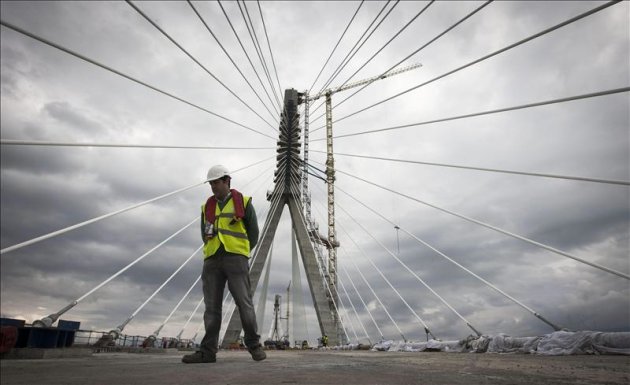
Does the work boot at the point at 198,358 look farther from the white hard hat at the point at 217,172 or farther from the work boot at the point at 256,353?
the white hard hat at the point at 217,172

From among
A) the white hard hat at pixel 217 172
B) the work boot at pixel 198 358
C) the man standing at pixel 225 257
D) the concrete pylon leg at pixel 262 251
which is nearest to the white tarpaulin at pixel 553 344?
the man standing at pixel 225 257

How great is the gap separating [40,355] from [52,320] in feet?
4.40

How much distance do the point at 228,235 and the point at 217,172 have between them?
722mm

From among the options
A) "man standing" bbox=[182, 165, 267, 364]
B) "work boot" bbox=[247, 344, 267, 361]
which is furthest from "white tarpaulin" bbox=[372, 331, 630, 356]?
"man standing" bbox=[182, 165, 267, 364]

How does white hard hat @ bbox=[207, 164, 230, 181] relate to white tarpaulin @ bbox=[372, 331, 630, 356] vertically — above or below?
above

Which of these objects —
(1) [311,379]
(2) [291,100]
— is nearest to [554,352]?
(1) [311,379]

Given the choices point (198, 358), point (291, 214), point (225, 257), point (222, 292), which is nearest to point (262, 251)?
point (291, 214)

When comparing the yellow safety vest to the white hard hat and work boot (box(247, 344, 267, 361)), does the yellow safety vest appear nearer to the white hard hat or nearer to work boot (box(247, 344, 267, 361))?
the white hard hat

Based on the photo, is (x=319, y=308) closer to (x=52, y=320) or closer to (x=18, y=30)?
(x=52, y=320)

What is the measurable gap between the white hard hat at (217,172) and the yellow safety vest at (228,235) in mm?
309

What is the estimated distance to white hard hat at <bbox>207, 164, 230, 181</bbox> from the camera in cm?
407

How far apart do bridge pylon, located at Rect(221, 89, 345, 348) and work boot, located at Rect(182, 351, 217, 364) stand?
639 inches

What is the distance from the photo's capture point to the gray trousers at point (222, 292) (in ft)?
12.9

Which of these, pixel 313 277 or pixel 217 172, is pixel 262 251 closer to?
pixel 313 277
